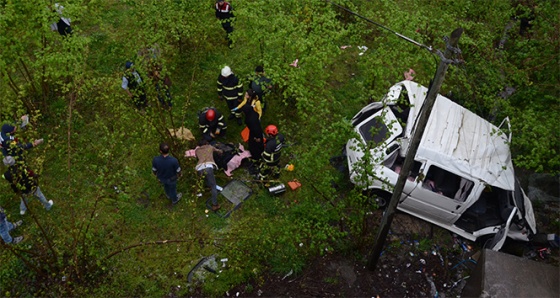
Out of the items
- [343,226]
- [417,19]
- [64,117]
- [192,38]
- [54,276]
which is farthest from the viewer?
[192,38]

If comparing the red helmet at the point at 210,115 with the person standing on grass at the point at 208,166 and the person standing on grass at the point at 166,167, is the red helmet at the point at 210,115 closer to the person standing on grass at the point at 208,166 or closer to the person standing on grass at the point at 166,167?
the person standing on grass at the point at 208,166

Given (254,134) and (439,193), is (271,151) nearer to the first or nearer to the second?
(254,134)

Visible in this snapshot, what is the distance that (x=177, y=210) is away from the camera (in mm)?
8273

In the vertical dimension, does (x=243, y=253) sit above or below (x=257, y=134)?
below

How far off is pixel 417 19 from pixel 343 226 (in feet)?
15.3

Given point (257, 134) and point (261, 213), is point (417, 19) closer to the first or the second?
point (257, 134)

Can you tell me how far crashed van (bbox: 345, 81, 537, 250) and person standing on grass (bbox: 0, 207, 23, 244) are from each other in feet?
20.4

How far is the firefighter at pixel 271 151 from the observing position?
7984 mm

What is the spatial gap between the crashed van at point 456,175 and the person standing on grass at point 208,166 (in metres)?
2.69

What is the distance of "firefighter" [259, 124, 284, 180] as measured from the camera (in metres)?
7.98

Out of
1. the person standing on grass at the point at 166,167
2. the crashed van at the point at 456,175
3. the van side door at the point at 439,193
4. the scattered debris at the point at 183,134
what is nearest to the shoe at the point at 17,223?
the person standing on grass at the point at 166,167

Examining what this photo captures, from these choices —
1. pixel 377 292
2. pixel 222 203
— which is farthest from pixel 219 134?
pixel 377 292

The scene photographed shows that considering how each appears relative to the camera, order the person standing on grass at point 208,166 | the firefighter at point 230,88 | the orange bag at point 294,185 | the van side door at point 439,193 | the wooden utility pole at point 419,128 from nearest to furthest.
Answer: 1. the wooden utility pole at point 419,128
2. the van side door at point 439,193
3. the person standing on grass at point 208,166
4. the orange bag at point 294,185
5. the firefighter at point 230,88

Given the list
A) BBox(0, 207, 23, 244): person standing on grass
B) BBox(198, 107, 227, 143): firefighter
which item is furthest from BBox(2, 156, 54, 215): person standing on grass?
BBox(198, 107, 227, 143): firefighter
